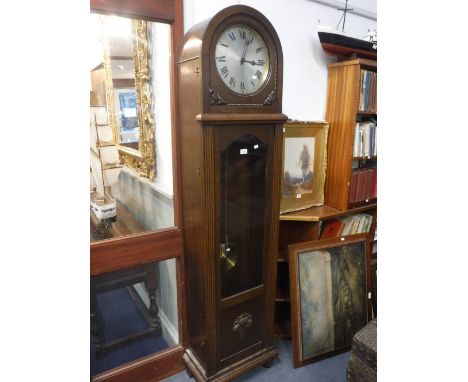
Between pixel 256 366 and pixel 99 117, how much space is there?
4.85 ft

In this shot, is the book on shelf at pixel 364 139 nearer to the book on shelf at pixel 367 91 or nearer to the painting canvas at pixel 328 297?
the book on shelf at pixel 367 91

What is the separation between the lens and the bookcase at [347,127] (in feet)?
6.43

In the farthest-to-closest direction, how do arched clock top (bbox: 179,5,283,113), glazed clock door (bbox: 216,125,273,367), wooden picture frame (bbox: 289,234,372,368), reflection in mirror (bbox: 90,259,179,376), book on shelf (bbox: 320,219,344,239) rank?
1. book on shelf (bbox: 320,219,344,239)
2. wooden picture frame (bbox: 289,234,372,368)
3. reflection in mirror (bbox: 90,259,179,376)
4. glazed clock door (bbox: 216,125,273,367)
5. arched clock top (bbox: 179,5,283,113)

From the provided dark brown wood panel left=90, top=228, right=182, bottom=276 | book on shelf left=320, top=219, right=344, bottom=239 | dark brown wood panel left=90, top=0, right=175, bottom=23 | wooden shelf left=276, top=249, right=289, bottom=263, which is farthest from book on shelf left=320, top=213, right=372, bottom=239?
dark brown wood panel left=90, top=0, right=175, bottom=23

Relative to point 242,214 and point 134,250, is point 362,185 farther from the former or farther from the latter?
point 134,250

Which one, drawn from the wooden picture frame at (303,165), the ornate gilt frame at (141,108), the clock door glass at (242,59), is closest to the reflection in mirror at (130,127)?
the ornate gilt frame at (141,108)

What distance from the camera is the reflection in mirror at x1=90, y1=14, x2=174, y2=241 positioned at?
A: 1554 millimetres

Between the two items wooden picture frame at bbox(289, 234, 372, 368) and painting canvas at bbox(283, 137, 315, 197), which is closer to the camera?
wooden picture frame at bbox(289, 234, 372, 368)

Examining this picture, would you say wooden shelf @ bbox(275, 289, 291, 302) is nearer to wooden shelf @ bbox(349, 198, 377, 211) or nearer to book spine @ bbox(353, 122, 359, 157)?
wooden shelf @ bbox(349, 198, 377, 211)

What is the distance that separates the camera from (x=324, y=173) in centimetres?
212

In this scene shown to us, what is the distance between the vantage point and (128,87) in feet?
5.38
